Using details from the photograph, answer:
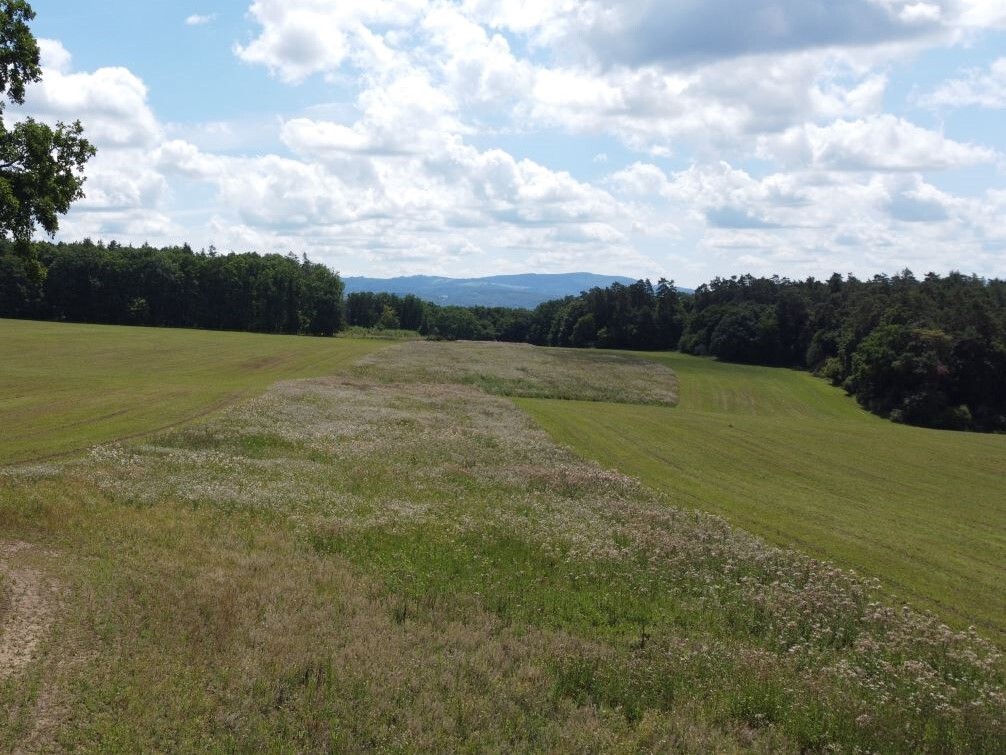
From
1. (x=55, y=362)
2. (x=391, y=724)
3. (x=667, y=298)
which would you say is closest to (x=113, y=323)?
(x=55, y=362)

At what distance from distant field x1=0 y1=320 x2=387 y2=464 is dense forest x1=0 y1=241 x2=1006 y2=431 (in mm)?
17403

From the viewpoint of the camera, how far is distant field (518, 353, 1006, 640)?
21609 millimetres

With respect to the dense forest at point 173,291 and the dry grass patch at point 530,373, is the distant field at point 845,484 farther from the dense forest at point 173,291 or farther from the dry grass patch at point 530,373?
the dense forest at point 173,291

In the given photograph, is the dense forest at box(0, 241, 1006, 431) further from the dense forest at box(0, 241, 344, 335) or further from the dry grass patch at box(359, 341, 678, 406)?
the dry grass patch at box(359, 341, 678, 406)

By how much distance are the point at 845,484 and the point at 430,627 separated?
28.0 meters

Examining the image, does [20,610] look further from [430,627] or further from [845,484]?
[845,484]

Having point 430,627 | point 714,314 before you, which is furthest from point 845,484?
point 714,314

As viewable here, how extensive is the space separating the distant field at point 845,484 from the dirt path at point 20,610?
1916 cm

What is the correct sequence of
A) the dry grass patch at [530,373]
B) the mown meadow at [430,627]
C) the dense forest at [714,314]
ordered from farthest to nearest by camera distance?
1. the dense forest at [714,314]
2. the dry grass patch at [530,373]
3. the mown meadow at [430,627]

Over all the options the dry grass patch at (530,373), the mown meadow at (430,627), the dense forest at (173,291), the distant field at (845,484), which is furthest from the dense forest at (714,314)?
the mown meadow at (430,627)

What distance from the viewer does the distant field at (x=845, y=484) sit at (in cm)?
2161

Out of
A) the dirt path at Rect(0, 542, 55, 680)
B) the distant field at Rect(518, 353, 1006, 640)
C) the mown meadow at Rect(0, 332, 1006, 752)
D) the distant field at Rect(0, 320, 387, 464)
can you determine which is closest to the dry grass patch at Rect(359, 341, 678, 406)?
the distant field at Rect(518, 353, 1006, 640)

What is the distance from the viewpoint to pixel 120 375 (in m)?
61.6

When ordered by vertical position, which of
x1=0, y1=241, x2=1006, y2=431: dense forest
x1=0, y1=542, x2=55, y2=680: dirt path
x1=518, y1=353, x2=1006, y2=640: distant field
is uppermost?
x1=0, y1=241, x2=1006, y2=431: dense forest
